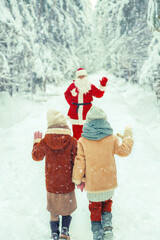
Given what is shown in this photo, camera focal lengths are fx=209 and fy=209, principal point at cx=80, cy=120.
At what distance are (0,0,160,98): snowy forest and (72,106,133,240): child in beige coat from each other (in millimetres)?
Result: 4711

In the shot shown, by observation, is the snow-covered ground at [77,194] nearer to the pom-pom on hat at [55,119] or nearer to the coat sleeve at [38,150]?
the coat sleeve at [38,150]

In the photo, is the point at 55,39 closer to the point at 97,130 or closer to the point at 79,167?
the point at 97,130

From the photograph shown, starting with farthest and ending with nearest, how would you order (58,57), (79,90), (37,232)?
(58,57) → (79,90) → (37,232)

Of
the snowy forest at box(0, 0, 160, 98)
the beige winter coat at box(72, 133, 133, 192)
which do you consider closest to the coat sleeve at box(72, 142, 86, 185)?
the beige winter coat at box(72, 133, 133, 192)

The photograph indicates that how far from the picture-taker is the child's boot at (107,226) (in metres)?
2.75

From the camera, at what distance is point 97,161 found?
2764 mm

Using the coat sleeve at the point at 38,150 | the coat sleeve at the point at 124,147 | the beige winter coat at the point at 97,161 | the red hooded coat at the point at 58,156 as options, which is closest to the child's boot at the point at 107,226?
the beige winter coat at the point at 97,161

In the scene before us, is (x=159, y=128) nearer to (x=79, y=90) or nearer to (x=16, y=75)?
(x=79, y=90)

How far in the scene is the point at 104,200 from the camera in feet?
9.21

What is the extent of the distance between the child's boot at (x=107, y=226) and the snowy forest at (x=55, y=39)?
215 inches

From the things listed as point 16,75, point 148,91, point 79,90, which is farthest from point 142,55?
point 79,90

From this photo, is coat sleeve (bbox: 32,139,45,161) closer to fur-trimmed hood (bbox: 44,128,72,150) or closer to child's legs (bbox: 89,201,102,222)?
fur-trimmed hood (bbox: 44,128,72,150)

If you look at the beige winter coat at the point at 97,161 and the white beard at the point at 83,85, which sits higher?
the white beard at the point at 83,85

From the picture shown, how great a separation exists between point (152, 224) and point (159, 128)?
→ 5.31m
